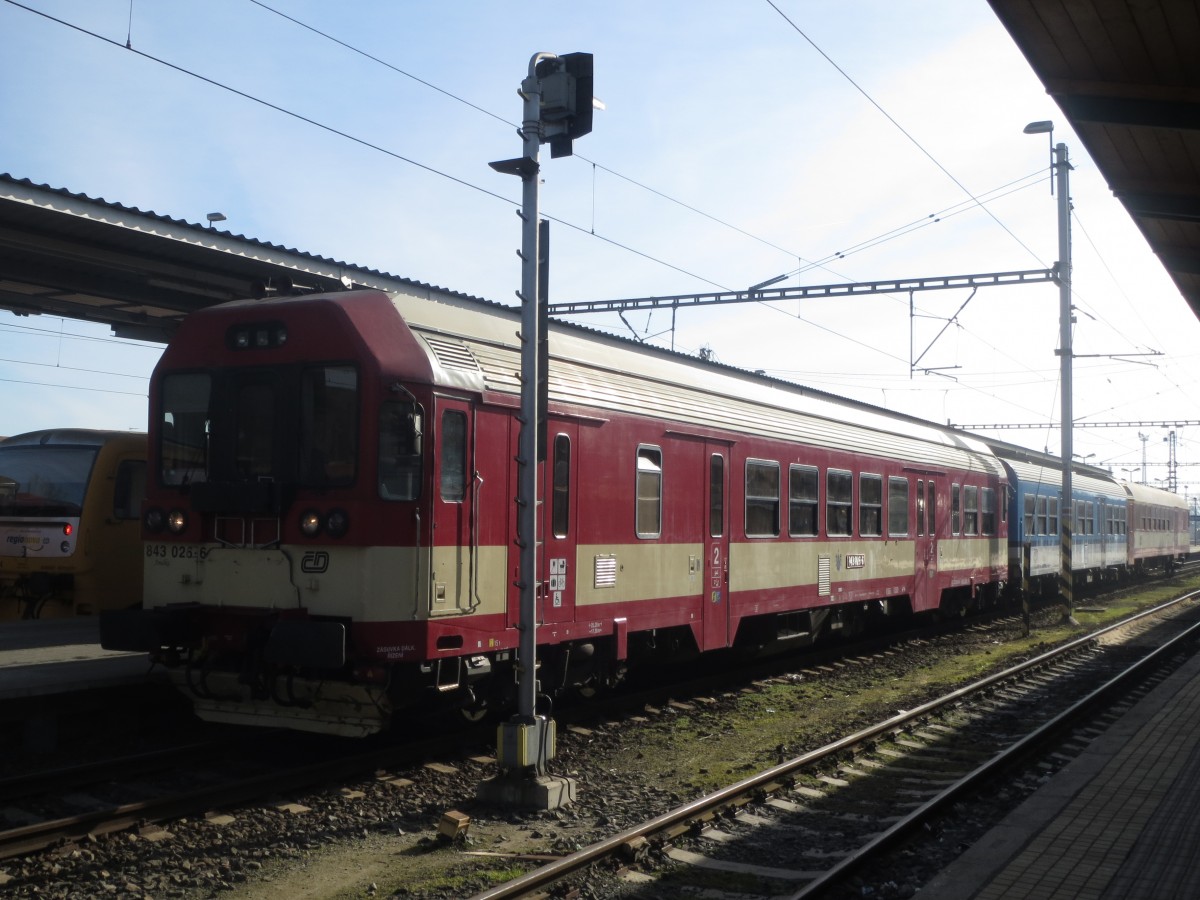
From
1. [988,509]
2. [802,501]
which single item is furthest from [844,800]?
[988,509]

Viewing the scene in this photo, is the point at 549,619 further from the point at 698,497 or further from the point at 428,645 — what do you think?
the point at 698,497

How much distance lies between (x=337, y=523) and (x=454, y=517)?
2.82 feet

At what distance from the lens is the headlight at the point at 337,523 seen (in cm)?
801

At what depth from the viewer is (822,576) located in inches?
574

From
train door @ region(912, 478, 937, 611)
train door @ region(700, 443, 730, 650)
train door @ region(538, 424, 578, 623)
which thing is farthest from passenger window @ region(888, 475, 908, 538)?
train door @ region(538, 424, 578, 623)

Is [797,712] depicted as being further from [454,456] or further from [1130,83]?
[1130,83]

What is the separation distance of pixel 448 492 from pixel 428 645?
113cm

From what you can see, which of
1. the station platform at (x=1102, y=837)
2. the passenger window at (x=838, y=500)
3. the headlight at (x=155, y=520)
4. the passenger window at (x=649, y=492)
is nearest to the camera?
the station platform at (x=1102, y=837)

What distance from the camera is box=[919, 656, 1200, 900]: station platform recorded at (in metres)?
5.94

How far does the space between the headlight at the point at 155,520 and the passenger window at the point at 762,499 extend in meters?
6.39

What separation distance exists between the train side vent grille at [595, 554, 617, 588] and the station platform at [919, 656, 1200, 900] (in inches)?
155

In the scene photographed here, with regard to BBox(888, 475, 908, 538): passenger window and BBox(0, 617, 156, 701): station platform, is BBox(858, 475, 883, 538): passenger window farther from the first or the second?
BBox(0, 617, 156, 701): station platform

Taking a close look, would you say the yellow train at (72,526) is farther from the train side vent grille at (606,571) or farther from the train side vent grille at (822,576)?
the train side vent grille at (822,576)

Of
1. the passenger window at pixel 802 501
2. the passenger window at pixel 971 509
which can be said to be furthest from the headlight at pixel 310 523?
the passenger window at pixel 971 509
